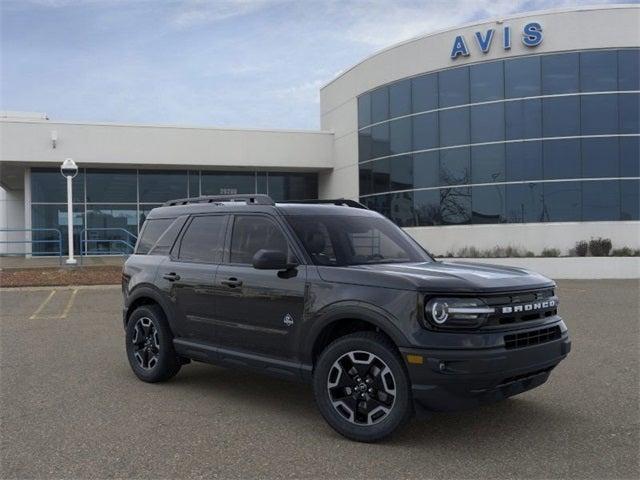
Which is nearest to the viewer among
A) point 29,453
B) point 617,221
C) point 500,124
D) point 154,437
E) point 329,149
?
point 29,453

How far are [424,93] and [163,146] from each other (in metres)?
11.7

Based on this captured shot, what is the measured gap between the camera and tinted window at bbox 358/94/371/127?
93.8ft

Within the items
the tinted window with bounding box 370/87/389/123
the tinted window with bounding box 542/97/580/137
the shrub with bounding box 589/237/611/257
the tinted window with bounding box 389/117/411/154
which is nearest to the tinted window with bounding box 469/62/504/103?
the tinted window with bounding box 542/97/580/137

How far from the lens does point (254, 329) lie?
215 inches

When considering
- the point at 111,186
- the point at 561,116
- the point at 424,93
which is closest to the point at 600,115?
the point at 561,116

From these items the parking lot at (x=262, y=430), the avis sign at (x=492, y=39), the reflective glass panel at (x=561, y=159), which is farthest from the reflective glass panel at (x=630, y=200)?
the parking lot at (x=262, y=430)

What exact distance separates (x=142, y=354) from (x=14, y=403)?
1.31 m

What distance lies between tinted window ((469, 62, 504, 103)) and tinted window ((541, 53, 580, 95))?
61.4 inches

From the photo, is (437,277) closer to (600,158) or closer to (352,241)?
(352,241)

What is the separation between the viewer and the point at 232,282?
224 inches

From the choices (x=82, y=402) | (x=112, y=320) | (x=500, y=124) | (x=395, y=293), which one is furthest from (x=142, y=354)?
(x=500, y=124)

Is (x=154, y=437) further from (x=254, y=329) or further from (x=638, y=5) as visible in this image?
(x=638, y=5)

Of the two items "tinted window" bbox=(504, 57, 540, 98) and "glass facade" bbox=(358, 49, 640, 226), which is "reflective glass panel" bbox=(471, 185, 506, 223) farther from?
"tinted window" bbox=(504, 57, 540, 98)

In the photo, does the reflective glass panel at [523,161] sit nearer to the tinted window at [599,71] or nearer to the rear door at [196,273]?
the tinted window at [599,71]
